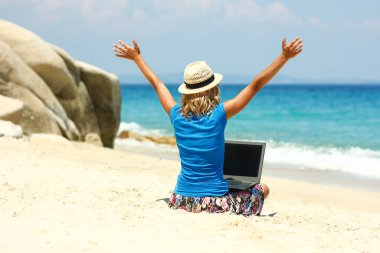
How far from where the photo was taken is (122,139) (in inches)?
840

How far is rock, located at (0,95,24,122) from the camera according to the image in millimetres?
10398

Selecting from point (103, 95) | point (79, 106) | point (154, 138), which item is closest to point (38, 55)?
point (79, 106)

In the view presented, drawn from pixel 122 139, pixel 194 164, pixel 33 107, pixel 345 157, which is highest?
pixel 194 164

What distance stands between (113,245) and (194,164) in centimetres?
119

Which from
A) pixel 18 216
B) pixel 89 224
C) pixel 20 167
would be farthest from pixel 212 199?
pixel 20 167

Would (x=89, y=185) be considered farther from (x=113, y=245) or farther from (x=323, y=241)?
(x=323, y=241)

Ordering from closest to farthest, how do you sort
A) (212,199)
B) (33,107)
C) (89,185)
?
1. (212,199)
2. (89,185)
3. (33,107)

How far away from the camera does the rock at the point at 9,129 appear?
9.83 m

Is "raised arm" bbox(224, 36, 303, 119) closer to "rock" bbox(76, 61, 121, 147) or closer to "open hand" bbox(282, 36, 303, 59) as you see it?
"open hand" bbox(282, 36, 303, 59)

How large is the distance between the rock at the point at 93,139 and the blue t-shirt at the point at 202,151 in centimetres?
960

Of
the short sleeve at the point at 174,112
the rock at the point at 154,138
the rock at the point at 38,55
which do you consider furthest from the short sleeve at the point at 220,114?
the rock at the point at 154,138

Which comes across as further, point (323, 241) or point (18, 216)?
point (18, 216)

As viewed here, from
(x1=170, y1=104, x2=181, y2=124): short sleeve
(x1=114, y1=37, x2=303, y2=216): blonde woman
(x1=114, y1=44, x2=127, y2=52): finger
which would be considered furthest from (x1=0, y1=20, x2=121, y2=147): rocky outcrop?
(x1=114, y1=37, x2=303, y2=216): blonde woman

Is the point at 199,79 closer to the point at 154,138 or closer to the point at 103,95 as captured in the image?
the point at 103,95
